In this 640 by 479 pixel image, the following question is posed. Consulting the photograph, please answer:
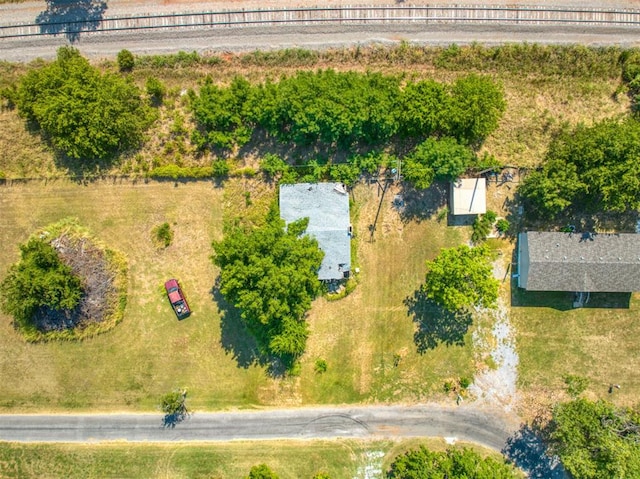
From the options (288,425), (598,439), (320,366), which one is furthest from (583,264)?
(288,425)

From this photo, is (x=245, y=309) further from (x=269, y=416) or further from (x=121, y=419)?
(x=121, y=419)

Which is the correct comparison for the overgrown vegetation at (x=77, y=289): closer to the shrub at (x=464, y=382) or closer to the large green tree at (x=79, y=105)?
the large green tree at (x=79, y=105)

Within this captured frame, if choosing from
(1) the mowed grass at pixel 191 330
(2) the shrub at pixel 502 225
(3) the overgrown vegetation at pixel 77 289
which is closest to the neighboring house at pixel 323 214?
(1) the mowed grass at pixel 191 330

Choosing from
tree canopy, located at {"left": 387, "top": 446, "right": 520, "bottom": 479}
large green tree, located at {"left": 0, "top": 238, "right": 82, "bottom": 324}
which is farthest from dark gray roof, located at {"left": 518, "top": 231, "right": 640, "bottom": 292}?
large green tree, located at {"left": 0, "top": 238, "right": 82, "bottom": 324}

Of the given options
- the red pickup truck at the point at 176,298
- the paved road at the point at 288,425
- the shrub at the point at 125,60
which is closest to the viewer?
the shrub at the point at 125,60

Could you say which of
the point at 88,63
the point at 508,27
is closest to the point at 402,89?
the point at 508,27

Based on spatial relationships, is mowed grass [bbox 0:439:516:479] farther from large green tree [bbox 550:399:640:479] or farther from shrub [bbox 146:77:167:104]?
shrub [bbox 146:77:167:104]
